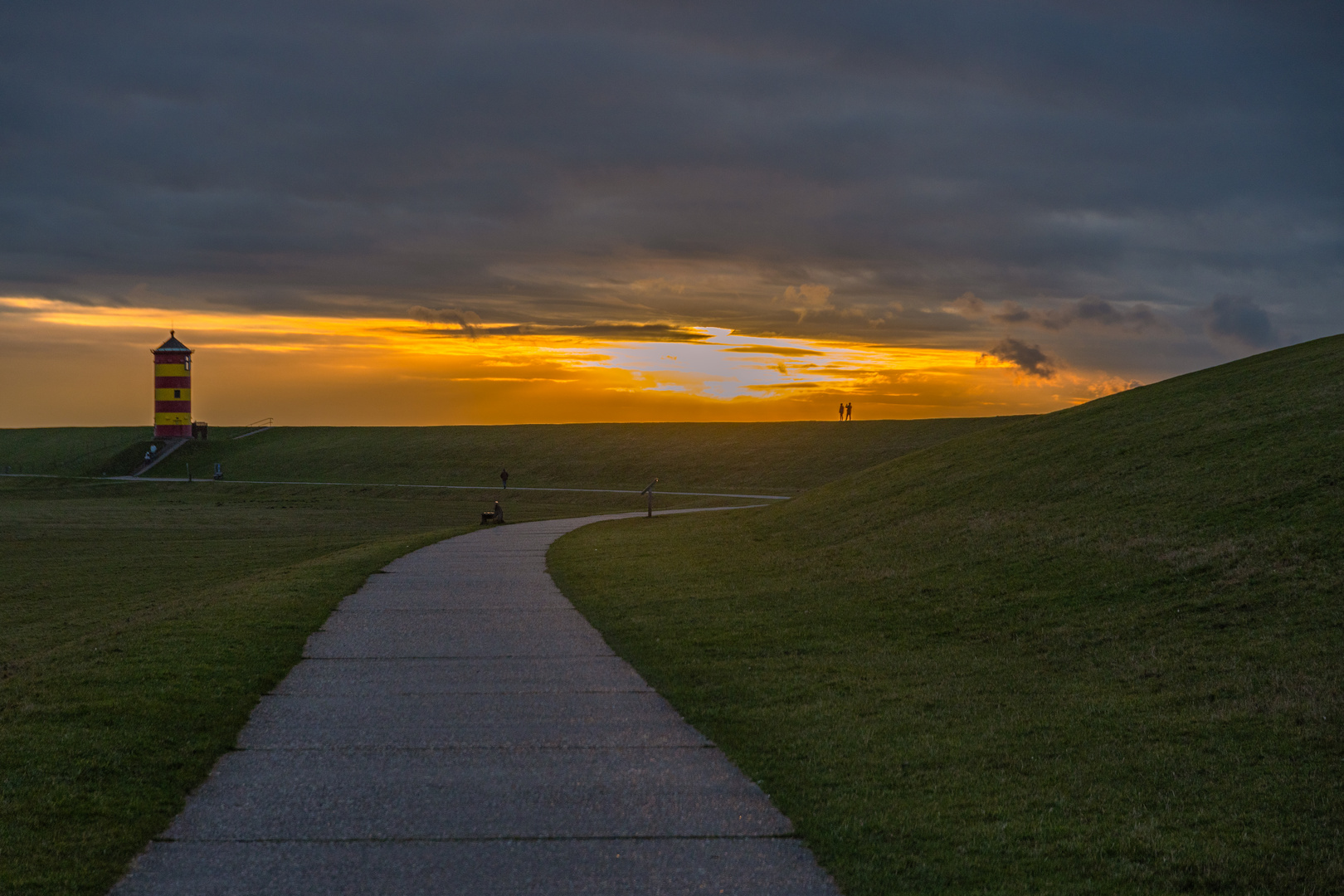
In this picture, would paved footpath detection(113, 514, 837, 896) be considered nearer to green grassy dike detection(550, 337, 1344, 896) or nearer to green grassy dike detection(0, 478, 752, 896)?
green grassy dike detection(0, 478, 752, 896)

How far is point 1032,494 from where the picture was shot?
67.7ft

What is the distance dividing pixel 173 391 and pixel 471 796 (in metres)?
111

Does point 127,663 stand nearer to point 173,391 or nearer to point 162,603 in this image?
point 162,603

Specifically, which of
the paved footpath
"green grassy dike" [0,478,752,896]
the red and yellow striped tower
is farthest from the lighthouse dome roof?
the paved footpath

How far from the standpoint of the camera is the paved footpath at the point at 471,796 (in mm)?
5816

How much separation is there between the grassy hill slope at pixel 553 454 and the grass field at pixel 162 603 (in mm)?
696

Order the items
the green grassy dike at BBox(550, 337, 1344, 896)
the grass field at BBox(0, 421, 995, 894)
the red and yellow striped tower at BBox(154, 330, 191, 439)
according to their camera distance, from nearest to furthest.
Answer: the green grassy dike at BBox(550, 337, 1344, 896)
the grass field at BBox(0, 421, 995, 894)
the red and yellow striped tower at BBox(154, 330, 191, 439)

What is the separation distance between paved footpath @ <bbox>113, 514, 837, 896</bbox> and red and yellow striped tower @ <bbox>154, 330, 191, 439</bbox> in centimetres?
10181

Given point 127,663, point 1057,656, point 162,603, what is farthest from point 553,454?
point 1057,656

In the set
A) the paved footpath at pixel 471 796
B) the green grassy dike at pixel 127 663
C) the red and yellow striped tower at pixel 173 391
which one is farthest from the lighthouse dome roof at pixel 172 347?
the paved footpath at pixel 471 796

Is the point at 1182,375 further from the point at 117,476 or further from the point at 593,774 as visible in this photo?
the point at 117,476

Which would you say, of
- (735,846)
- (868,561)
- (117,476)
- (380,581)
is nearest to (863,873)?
(735,846)

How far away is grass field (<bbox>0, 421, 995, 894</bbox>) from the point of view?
6965 mm

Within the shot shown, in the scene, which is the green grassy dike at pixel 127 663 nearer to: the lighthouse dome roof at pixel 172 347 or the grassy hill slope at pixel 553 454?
the grassy hill slope at pixel 553 454
